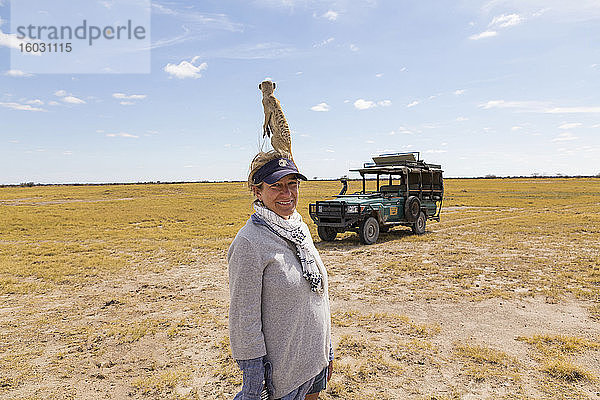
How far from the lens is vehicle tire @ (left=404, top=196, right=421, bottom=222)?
11.6 m

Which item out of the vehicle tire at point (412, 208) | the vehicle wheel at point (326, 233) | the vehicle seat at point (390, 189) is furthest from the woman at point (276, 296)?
the vehicle seat at point (390, 189)

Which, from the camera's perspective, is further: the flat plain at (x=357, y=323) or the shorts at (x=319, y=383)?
the flat plain at (x=357, y=323)

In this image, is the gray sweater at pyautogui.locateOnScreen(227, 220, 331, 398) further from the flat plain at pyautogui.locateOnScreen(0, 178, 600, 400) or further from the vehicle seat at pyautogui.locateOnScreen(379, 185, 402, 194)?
the vehicle seat at pyautogui.locateOnScreen(379, 185, 402, 194)

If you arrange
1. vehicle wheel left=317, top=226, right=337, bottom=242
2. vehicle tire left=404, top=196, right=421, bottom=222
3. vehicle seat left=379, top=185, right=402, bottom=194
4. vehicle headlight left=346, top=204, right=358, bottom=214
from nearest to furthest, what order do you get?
vehicle headlight left=346, top=204, right=358, bottom=214, vehicle wheel left=317, top=226, right=337, bottom=242, vehicle tire left=404, top=196, right=421, bottom=222, vehicle seat left=379, top=185, right=402, bottom=194

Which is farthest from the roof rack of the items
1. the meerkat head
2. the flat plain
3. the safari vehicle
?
the meerkat head

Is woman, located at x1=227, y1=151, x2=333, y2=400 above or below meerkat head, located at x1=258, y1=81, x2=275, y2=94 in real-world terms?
below

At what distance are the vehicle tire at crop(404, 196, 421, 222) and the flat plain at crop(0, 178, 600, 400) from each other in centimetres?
138

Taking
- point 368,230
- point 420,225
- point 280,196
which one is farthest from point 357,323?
point 420,225

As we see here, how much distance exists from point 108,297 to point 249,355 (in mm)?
5898

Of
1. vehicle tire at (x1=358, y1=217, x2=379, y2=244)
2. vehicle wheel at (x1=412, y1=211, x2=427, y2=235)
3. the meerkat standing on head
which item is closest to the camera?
the meerkat standing on head

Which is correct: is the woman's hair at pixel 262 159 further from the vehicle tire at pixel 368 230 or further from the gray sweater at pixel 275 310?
the vehicle tire at pixel 368 230

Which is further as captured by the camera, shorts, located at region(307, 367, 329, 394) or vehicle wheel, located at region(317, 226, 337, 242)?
vehicle wheel, located at region(317, 226, 337, 242)

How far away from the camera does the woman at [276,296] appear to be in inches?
64.6

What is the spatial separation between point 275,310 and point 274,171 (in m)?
0.63
